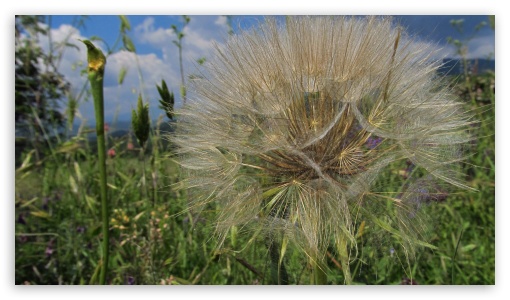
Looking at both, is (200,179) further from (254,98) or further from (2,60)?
(2,60)

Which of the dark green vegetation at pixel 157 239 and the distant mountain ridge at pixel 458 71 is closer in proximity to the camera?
the dark green vegetation at pixel 157 239

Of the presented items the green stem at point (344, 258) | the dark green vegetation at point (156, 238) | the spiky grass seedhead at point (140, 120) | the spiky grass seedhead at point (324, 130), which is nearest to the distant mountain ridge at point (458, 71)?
the dark green vegetation at point (156, 238)

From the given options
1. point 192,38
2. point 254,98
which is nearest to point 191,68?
point 254,98

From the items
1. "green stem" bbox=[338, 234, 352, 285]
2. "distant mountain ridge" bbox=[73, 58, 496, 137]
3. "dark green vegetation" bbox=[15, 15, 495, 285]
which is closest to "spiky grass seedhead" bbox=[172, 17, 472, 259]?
"green stem" bbox=[338, 234, 352, 285]

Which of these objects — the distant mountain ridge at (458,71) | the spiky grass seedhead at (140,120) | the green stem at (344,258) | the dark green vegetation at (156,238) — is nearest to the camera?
the green stem at (344,258)

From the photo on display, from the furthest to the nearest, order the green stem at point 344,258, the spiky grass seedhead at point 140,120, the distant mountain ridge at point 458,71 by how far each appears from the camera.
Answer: the distant mountain ridge at point 458,71
the spiky grass seedhead at point 140,120
the green stem at point 344,258

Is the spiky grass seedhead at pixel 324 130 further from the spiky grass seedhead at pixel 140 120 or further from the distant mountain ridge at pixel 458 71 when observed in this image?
the distant mountain ridge at pixel 458 71
